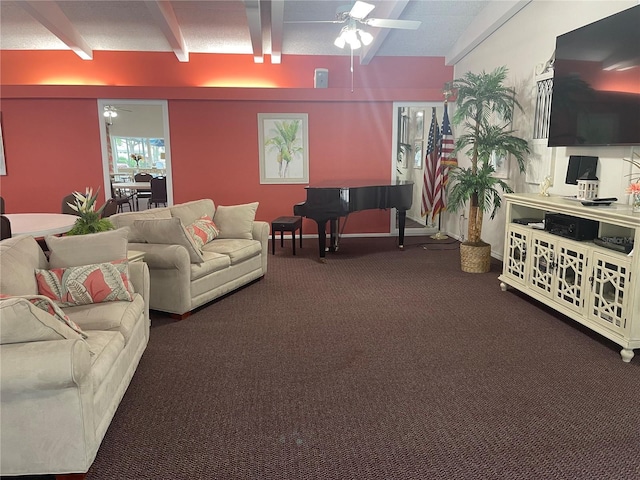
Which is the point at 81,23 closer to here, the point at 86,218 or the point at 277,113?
the point at 277,113

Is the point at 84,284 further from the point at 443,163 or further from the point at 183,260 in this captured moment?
the point at 443,163

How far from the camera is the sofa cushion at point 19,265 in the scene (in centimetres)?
247

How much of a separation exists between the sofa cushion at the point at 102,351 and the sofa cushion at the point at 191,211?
7.97 feet

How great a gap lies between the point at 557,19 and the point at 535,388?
3996 mm

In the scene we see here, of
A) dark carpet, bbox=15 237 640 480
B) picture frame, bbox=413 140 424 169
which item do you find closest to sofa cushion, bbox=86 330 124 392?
dark carpet, bbox=15 237 640 480

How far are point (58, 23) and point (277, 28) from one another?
9.74 ft

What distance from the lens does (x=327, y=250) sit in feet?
22.7

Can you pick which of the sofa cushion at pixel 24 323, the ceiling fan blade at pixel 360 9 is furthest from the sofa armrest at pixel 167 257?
the ceiling fan blade at pixel 360 9

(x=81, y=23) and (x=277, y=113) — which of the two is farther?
(x=277, y=113)

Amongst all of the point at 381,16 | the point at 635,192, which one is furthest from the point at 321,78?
the point at 635,192

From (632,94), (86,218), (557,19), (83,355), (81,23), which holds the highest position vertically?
(81,23)

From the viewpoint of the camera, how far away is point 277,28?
6.31 m

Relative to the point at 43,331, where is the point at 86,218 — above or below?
above

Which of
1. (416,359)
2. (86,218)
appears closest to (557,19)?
(416,359)
